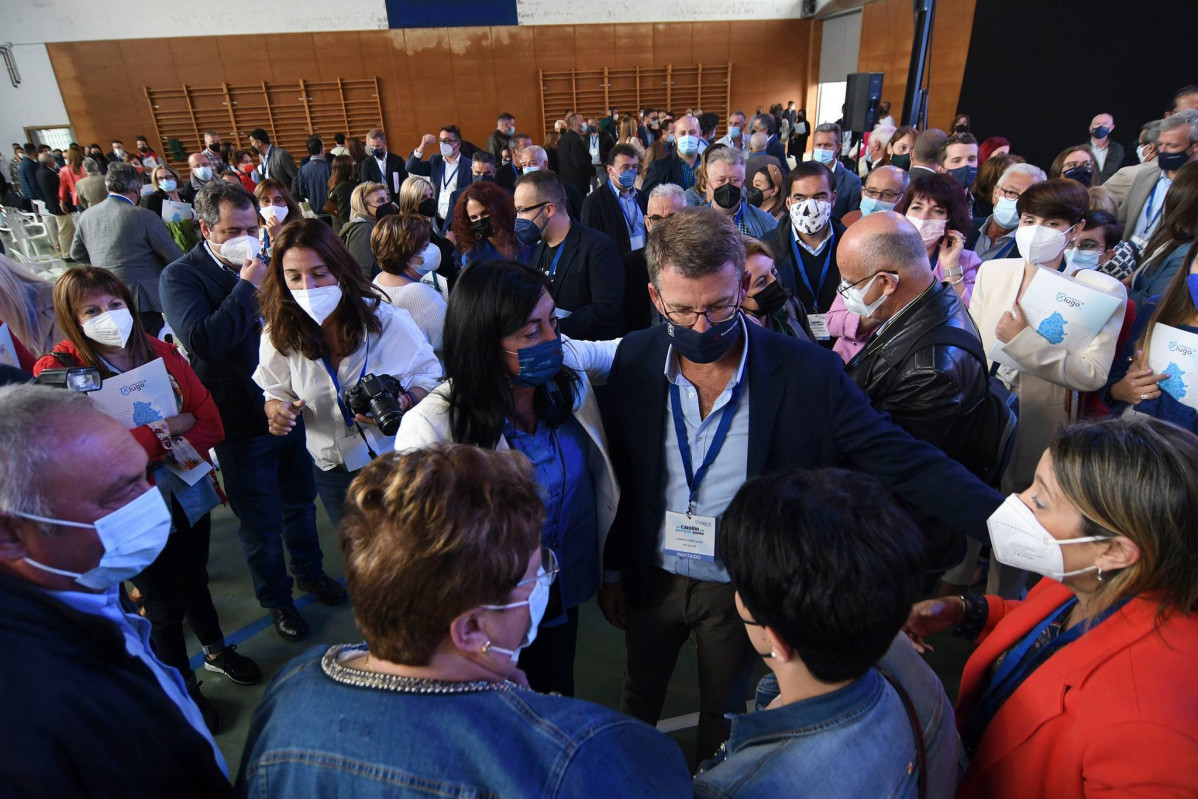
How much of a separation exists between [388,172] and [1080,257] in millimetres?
8006

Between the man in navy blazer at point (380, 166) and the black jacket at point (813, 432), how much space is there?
7.48 m

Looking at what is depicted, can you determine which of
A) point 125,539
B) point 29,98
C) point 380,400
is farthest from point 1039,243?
point 29,98

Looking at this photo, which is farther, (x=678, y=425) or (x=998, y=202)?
(x=998, y=202)

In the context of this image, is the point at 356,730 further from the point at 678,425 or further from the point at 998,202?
the point at 998,202

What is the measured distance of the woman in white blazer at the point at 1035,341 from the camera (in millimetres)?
2209

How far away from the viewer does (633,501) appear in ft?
5.98

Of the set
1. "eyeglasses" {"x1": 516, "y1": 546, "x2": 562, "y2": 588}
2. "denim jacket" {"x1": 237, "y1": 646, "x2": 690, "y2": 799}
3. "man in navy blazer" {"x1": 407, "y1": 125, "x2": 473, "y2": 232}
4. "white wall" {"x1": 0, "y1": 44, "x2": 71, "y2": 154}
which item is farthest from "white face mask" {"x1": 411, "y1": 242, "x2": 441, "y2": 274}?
"white wall" {"x1": 0, "y1": 44, "x2": 71, "y2": 154}

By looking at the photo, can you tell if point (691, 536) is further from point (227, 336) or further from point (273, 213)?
point (273, 213)

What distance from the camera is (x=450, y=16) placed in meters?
14.3

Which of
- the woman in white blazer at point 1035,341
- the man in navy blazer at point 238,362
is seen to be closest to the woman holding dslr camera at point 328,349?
the man in navy blazer at point 238,362

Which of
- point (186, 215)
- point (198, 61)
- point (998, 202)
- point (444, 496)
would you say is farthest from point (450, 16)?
point (444, 496)

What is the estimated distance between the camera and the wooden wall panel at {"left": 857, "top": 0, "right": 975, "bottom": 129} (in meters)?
10.7

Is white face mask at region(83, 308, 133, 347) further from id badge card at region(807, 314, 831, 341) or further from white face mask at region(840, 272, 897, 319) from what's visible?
id badge card at region(807, 314, 831, 341)

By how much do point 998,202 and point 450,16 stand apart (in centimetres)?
1429
